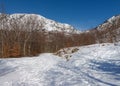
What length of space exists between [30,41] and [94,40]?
19.8m

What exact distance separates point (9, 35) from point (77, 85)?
51746mm

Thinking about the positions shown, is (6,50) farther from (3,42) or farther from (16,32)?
(16,32)

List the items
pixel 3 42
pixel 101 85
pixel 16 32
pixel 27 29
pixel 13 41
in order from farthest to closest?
pixel 27 29, pixel 16 32, pixel 13 41, pixel 3 42, pixel 101 85

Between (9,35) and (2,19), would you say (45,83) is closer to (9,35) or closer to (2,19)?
(2,19)

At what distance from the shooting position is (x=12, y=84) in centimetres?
1143

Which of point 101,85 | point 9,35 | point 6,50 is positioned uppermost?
point 9,35

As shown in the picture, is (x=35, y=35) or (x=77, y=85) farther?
(x=35, y=35)

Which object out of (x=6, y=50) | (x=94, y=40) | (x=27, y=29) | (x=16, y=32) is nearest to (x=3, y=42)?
(x=6, y=50)

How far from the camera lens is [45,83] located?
1136cm

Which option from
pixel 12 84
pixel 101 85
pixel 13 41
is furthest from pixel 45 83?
pixel 13 41

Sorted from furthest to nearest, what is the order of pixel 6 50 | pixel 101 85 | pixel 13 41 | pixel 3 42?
pixel 13 41
pixel 3 42
pixel 6 50
pixel 101 85

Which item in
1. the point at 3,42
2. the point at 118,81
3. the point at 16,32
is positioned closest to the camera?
the point at 118,81

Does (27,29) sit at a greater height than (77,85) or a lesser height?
greater

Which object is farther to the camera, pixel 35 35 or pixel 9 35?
pixel 35 35
